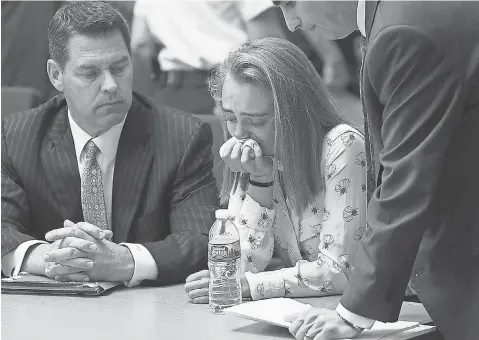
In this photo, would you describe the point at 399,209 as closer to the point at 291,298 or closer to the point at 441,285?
the point at 441,285

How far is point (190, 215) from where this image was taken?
2541mm

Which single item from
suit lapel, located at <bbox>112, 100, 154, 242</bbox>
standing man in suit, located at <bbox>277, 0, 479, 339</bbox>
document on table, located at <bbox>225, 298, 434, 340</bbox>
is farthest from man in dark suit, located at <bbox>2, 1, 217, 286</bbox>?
standing man in suit, located at <bbox>277, 0, 479, 339</bbox>

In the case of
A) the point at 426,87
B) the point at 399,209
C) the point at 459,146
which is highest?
the point at 426,87

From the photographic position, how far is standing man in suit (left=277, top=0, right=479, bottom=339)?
1.67m

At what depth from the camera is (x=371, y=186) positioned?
2006 mm

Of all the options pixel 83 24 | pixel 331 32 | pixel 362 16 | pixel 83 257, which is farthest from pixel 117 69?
pixel 362 16

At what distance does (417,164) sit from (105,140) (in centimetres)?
117

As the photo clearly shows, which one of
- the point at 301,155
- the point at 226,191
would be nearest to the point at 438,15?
the point at 301,155

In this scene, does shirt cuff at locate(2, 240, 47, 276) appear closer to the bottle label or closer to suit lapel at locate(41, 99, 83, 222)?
suit lapel at locate(41, 99, 83, 222)

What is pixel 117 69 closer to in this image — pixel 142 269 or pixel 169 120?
pixel 169 120

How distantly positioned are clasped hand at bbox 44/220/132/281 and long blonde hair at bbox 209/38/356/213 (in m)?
0.47

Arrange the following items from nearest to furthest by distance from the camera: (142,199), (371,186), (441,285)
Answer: (441,285)
(371,186)
(142,199)

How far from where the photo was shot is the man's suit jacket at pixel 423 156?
5.49ft

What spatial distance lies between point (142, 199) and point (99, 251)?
31 centimetres
